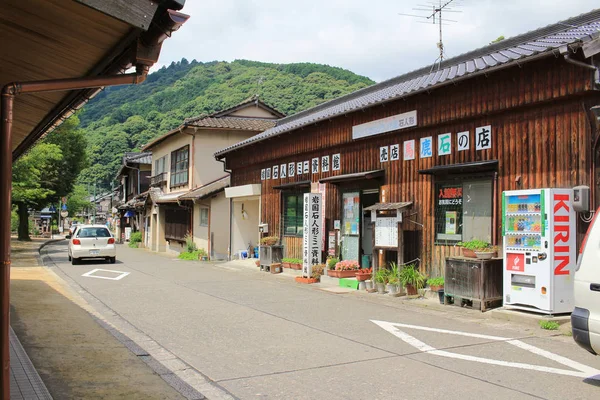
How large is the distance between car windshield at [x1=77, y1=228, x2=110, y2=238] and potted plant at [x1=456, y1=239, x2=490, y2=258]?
16.2 metres

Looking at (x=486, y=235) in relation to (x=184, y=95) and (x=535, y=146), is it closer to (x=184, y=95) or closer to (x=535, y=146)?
(x=535, y=146)

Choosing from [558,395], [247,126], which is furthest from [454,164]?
[247,126]

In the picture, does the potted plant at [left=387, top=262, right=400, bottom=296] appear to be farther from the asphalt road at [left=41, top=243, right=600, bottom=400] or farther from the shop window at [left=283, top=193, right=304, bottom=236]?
the shop window at [left=283, top=193, right=304, bottom=236]

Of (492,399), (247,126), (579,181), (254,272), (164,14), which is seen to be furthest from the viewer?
(247,126)

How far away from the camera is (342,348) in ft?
24.0

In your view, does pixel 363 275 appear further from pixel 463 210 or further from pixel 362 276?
pixel 463 210

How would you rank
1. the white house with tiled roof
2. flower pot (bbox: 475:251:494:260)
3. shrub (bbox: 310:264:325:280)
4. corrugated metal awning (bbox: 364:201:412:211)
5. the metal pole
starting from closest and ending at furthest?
the metal pole, flower pot (bbox: 475:251:494:260), corrugated metal awning (bbox: 364:201:412:211), shrub (bbox: 310:264:325:280), the white house with tiled roof

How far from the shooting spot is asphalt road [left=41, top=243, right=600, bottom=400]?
5539mm

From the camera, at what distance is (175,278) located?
55.4 feet

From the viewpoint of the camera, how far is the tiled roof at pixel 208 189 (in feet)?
82.6

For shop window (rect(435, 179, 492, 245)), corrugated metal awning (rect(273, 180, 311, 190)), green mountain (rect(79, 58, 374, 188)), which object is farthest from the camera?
green mountain (rect(79, 58, 374, 188))

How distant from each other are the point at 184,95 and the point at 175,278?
53.7 meters

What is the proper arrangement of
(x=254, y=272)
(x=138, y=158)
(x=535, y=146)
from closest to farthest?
(x=535, y=146)
(x=254, y=272)
(x=138, y=158)

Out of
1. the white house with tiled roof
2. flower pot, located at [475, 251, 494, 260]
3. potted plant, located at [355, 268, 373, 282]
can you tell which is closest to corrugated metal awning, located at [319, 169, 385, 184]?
potted plant, located at [355, 268, 373, 282]
